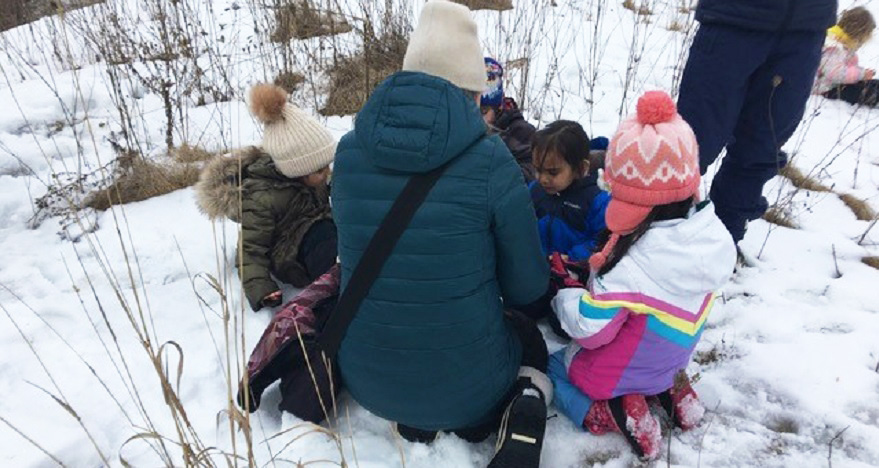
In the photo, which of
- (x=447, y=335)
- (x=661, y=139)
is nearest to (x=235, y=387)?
(x=447, y=335)

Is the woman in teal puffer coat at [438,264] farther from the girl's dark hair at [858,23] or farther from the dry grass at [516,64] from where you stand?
the girl's dark hair at [858,23]

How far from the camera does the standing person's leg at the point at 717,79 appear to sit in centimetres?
203

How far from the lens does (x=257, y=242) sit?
2.44m

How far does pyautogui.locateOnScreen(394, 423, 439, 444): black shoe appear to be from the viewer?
177 centimetres

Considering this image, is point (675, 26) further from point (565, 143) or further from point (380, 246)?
point (380, 246)

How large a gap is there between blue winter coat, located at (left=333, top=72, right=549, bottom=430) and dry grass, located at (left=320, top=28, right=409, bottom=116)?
2638 millimetres

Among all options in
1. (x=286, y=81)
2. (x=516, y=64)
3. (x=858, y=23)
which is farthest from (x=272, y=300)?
(x=858, y=23)

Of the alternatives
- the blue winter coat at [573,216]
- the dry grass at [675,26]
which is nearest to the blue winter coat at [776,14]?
the blue winter coat at [573,216]

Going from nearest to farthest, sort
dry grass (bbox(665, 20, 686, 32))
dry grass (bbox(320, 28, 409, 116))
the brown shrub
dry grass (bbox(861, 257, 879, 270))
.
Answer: dry grass (bbox(861, 257, 879, 270)), the brown shrub, dry grass (bbox(320, 28, 409, 116)), dry grass (bbox(665, 20, 686, 32))

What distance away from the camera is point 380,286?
5.04ft

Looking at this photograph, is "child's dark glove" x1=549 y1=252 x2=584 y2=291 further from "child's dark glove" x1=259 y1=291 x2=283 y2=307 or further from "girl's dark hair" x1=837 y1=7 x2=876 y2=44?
"girl's dark hair" x1=837 y1=7 x2=876 y2=44

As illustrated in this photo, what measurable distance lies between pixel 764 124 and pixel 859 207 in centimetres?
120

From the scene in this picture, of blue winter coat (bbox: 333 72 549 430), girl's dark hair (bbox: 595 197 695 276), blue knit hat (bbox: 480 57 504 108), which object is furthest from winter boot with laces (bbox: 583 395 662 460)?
blue knit hat (bbox: 480 57 504 108)

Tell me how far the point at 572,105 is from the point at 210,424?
3206 mm
